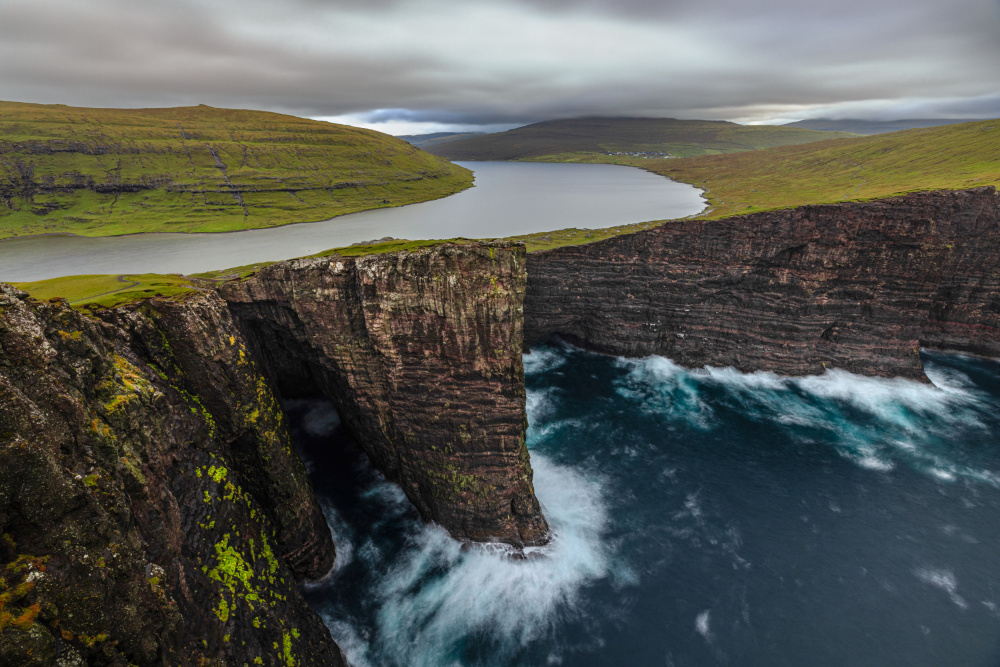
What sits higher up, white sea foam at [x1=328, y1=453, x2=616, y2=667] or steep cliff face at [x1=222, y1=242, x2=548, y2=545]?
steep cliff face at [x1=222, y1=242, x2=548, y2=545]

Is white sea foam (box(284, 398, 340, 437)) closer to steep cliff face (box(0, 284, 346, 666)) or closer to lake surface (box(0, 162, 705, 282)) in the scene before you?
steep cliff face (box(0, 284, 346, 666))

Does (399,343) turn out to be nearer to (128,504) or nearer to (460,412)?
(460,412)

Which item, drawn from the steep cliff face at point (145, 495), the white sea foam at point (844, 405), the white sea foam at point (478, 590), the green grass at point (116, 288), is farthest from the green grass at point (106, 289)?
the white sea foam at point (844, 405)

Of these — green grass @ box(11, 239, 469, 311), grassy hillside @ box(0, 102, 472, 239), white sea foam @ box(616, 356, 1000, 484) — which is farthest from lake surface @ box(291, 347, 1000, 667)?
grassy hillside @ box(0, 102, 472, 239)

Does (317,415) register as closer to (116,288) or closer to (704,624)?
(116,288)

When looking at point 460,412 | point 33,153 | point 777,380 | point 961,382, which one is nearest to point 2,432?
point 460,412
